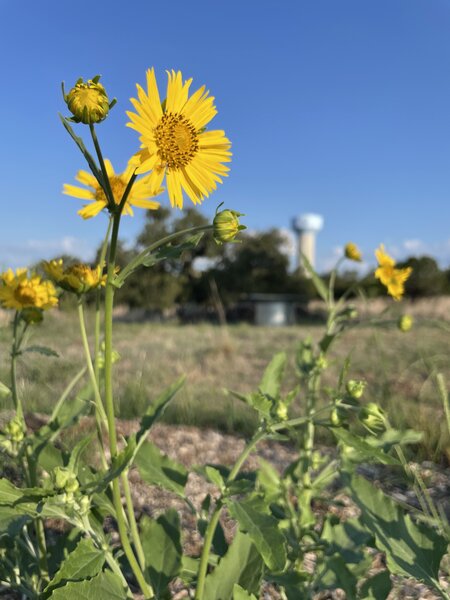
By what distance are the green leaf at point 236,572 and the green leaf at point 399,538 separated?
0.77 feet

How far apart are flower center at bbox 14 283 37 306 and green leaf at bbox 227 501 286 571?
0.62m

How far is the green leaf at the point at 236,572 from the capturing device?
104 cm

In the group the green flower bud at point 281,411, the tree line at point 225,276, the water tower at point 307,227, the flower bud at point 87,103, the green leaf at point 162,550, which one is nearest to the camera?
the flower bud at point 87,103

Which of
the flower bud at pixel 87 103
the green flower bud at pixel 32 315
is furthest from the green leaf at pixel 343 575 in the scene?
the flower bud at pixel 87 103

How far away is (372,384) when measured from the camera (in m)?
3.91

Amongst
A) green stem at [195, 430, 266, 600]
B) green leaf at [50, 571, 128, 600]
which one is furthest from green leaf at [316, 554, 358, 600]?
green leaf at [50, 571, 128, 600]

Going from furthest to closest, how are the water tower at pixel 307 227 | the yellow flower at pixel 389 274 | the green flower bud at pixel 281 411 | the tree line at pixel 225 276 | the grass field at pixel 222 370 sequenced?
the water tower at pixel 307 227, the tree line at pixel 225 276, the grass field at pixel 222 370, the yellow flower at pixel 389 274, the green flower bud at pixel 281 411

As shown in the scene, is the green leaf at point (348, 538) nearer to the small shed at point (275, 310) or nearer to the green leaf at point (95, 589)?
the green leaf at point (95, 589)

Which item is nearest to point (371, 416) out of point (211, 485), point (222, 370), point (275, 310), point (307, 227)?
point (211, 485)

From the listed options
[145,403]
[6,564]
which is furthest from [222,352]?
[6,564]

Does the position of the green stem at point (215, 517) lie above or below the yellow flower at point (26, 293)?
below

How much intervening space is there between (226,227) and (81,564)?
56cm

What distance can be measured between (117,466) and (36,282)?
0.57m

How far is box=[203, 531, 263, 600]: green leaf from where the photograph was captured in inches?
40.9
